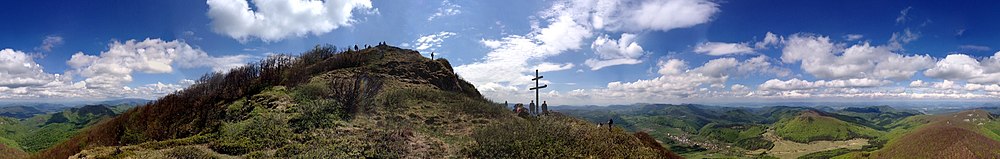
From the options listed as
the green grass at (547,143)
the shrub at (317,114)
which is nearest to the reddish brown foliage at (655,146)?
the green grass at (547,143)

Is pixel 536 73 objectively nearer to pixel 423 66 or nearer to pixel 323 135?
pixel 423 66

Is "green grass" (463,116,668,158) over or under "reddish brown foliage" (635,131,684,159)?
over

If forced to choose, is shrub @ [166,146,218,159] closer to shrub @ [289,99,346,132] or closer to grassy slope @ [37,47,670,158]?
grassy slope @ [37,47,670,158]

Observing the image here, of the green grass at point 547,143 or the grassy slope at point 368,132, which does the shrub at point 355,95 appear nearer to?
the grassy slope at point 368,132

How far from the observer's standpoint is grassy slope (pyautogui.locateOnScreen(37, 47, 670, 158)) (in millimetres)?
17406

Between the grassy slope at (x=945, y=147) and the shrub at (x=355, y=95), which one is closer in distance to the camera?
the shrub at (x=355, y=95)

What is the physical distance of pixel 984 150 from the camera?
470 feet

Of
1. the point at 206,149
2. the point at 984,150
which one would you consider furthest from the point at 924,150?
the point at 206,149

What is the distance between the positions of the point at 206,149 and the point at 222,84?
2180 centimetres

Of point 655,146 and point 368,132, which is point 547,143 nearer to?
point 368,132

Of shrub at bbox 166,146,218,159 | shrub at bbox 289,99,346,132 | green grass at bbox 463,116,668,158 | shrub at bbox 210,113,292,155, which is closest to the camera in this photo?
shrub at bbox 166,146,218,159

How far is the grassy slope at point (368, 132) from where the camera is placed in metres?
17.4

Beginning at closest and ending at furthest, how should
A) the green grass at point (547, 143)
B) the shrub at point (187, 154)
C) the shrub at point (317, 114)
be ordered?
the shrub at point (187, 154) → the green grass at point (547, 143) → the shrub at point (317, 114)

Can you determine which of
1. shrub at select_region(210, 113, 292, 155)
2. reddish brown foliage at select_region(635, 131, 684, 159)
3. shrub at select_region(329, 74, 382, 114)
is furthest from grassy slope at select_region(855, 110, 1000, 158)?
shrub at select_region(210, 113, 292, 155)
